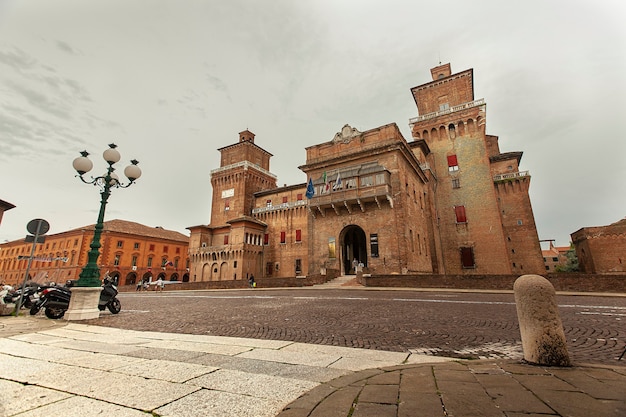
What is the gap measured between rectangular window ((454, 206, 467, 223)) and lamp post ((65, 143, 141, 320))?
31.1 meters

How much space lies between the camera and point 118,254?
47.2 metres

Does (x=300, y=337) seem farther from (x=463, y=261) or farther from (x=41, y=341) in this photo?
(x=463, y=261)

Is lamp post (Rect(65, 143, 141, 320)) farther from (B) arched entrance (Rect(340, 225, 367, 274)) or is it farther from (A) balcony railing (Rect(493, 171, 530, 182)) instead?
(A) balcony railing (Rect(493, 171, 530, 182))

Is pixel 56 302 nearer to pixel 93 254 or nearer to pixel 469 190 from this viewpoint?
pixel 93 254

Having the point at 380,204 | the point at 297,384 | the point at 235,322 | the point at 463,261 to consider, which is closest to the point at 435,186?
the point at 463,261

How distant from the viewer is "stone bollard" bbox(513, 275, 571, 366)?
3.02 m

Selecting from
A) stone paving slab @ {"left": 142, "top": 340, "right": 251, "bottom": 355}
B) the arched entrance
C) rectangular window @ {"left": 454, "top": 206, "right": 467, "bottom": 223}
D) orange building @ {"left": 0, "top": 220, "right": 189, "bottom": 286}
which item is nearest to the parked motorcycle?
stone paving slab @ {"left": 142, "top": 340, "right": 251, "bottom": 355}

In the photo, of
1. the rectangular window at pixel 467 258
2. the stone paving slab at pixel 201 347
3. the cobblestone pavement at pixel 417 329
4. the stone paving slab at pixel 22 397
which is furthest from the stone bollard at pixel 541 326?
the rectangular window at pixel 467 258

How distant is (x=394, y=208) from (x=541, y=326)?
Answer: 21181 mm

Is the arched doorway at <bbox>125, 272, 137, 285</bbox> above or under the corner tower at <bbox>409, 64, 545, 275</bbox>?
under

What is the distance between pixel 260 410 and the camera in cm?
208

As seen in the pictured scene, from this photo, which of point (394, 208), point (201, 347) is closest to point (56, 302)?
point (201, 347)

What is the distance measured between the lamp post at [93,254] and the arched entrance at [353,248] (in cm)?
2085

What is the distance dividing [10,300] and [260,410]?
1234 centimetres
